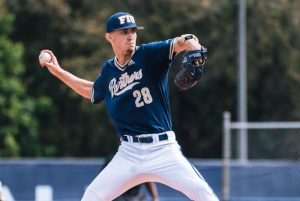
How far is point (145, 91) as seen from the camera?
748 cm

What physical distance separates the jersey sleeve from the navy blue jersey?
337 mm

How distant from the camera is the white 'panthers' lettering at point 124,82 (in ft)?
24.7

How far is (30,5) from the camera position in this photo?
29219mm

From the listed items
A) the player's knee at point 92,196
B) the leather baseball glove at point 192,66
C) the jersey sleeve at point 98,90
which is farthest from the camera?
the jersey sleeve at point 98,90

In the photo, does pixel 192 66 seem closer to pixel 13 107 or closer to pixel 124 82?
pixel 124 82

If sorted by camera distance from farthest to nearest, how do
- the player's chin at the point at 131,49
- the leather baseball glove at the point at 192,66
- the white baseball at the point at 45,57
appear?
the white baseball at the point at 45,57
the player's chin at the point at 131,49
the leather baseball glove at the point at 192,66

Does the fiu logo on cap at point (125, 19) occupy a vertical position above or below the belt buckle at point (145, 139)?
above

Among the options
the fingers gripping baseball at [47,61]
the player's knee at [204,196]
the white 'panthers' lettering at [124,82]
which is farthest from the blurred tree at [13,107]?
the player's knee at [204,196]

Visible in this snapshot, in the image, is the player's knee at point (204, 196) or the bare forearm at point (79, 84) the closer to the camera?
the player's knee at point (204, 196)

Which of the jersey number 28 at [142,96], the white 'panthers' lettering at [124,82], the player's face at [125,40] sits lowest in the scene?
the jersey number 28 at [142,96]

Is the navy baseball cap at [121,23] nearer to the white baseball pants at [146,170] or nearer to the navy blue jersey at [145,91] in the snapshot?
the navy blue jersey at [145,91]

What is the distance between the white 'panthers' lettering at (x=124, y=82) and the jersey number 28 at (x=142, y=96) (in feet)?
0.25

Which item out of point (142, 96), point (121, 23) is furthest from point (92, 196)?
point (121, 23)

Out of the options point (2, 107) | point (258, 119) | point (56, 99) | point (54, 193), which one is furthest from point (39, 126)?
point (54, 193)
